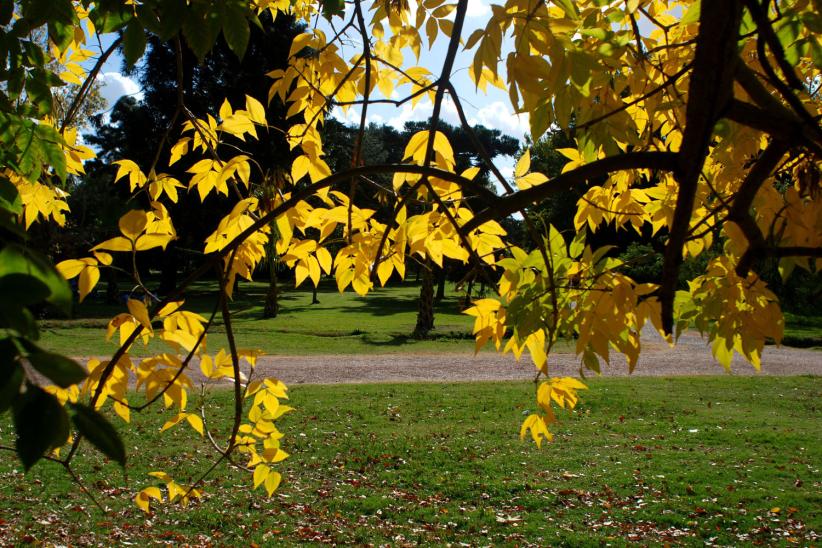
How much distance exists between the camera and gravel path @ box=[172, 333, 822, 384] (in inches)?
529

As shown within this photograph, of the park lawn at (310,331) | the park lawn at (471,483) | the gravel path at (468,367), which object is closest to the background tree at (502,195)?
the park lawn at (471,483)

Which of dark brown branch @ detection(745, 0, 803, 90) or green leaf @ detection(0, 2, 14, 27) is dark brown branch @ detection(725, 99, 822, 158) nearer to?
dark brown branch @ detection(745, 0, 803, 90)

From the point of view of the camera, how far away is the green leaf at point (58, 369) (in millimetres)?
657

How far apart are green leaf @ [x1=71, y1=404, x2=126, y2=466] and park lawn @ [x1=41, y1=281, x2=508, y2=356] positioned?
11.0 m

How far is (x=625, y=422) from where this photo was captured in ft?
30.3

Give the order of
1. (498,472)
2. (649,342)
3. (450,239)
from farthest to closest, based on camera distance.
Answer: (649,342) → (498,472) → (450,239)

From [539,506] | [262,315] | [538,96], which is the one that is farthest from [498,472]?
[262,315]

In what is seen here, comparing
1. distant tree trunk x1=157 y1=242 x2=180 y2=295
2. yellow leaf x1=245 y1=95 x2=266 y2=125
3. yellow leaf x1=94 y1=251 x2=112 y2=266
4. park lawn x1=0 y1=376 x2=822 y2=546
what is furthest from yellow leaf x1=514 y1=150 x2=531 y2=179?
distant tree trunk x1=157 y1=242 x2=180 y2=295

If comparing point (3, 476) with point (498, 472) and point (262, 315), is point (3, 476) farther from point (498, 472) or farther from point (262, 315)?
point (262, 315)

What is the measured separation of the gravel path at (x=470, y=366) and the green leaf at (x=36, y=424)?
466 inches

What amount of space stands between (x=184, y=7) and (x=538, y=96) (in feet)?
2.53

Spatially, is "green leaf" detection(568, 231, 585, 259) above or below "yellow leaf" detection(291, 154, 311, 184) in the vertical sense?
below


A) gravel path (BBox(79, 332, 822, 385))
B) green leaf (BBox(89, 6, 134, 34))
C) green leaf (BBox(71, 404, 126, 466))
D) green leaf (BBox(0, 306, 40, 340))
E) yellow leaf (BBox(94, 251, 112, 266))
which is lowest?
gravel path (BBox(79, 332, 822, 385))

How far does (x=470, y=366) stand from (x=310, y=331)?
24.9 ft
